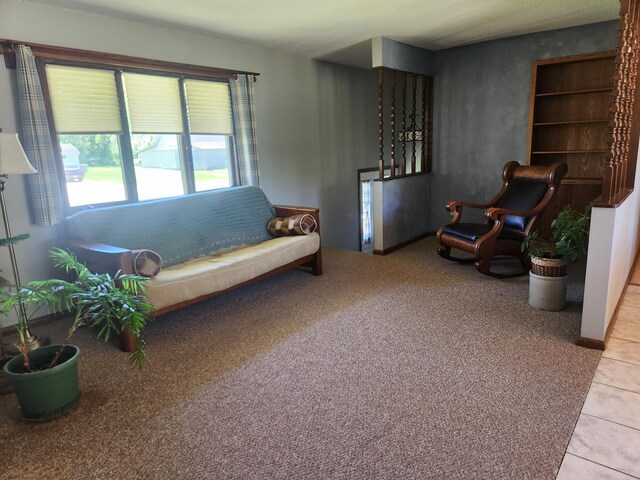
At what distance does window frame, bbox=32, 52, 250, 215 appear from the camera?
3.05 metres

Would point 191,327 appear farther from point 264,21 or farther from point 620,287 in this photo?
point 620,287

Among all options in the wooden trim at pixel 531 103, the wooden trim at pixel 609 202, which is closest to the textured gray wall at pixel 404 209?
the wooden trim at pixel 531 103

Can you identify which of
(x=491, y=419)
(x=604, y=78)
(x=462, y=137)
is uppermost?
(x=604, y=78)

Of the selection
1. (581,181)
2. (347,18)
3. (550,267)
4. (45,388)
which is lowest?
(45,388)

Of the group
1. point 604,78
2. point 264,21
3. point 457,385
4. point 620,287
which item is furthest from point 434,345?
point 604,78

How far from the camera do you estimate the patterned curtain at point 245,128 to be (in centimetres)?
427

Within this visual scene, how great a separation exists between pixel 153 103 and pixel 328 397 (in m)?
2.92

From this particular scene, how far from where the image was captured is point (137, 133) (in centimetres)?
360

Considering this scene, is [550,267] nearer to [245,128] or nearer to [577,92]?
[577,92]

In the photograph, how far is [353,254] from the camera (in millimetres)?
4836

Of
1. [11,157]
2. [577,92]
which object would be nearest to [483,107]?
[577,92]

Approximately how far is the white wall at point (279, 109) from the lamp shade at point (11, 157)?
2.43 ft

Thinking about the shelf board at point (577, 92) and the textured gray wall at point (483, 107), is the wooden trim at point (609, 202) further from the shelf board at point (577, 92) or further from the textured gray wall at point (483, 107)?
the textured gray wall at point (483, 107)

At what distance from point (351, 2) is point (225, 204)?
1.96 metres
